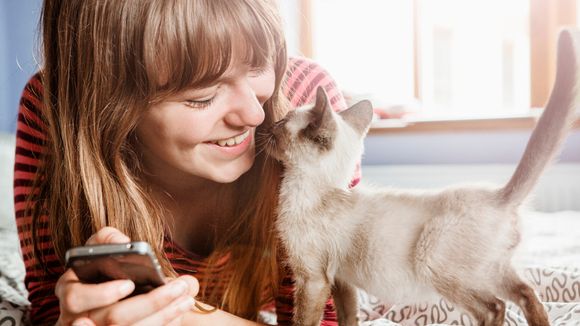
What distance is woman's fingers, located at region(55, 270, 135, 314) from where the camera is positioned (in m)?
0.47

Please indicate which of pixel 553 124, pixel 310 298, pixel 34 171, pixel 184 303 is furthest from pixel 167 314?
pixel 34 171

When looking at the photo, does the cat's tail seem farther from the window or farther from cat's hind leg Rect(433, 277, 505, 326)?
the window

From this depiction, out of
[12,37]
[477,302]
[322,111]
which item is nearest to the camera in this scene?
[477,302]

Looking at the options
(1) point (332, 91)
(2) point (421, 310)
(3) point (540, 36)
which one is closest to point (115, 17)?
(1) point (332, 91)

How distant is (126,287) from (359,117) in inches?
11.2

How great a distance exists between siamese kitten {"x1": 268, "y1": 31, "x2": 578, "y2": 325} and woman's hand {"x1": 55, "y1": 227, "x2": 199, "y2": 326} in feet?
0.38

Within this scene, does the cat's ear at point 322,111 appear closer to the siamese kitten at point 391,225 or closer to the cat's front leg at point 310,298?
the siamese kitten at point 391,225

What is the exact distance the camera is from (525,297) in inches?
16.8

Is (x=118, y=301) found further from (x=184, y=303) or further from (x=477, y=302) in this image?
(x=477, y=302)

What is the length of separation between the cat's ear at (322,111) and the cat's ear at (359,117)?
3 centimetres

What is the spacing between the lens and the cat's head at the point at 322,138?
20.6 inches

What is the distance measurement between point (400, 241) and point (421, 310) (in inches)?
17.8

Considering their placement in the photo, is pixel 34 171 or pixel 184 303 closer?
pixel 184 303

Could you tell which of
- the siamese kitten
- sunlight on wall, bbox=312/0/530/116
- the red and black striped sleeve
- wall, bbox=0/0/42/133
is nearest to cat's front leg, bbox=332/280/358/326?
the siamese kitten
